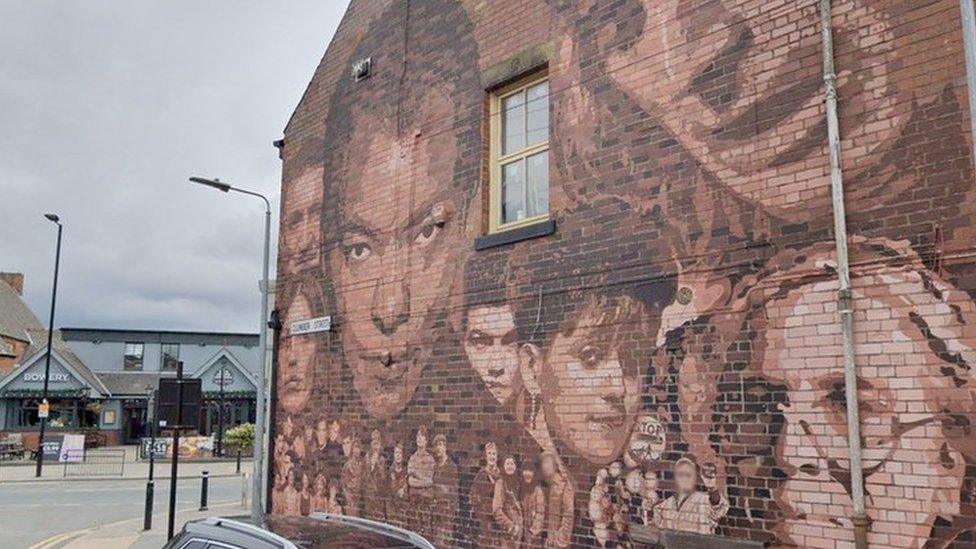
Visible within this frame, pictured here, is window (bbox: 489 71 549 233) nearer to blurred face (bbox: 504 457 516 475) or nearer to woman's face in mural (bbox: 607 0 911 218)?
woman's face in mural (bbox: 607 0 911 218)

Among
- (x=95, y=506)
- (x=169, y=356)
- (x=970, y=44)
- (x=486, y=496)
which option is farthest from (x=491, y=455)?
(x=169, y=356)

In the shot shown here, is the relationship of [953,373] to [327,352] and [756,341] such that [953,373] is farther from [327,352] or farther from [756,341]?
[327,352]

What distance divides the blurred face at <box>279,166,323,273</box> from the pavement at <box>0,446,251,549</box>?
19.2 feet

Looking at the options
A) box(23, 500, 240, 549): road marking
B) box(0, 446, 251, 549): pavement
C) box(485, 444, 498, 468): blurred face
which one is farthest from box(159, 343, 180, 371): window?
box(485, 444, 498, 468): blurred face

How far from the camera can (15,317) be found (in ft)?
208

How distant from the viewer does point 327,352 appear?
11141 mm

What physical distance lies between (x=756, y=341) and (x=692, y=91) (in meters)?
2.32

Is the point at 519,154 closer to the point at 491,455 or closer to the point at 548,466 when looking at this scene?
the point at 491,455

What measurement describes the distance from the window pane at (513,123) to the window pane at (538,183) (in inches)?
11.3

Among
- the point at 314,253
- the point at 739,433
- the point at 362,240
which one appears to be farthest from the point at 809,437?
the point at 314,253

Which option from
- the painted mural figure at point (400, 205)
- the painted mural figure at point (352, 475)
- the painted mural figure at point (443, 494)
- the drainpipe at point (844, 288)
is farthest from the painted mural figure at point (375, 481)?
the drainpipe at point (844, 288)

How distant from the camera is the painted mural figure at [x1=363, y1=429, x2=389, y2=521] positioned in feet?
32.4

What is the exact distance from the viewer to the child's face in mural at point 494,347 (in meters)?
8.45

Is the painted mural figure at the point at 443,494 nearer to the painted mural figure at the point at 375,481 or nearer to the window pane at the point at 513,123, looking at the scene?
the painted mural figure at the point at 375,481
